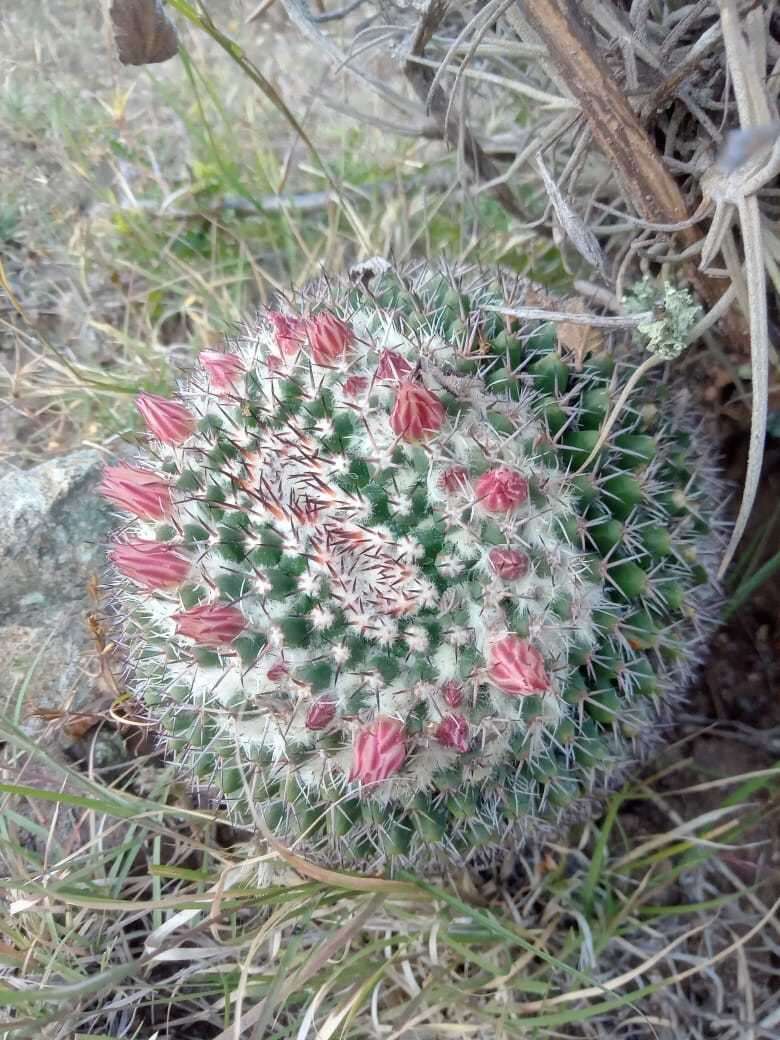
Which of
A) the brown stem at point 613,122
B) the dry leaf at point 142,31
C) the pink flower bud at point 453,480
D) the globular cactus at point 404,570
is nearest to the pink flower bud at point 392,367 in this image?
the globular cactus at point 404,570

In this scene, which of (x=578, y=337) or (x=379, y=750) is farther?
(x=578, y=337)

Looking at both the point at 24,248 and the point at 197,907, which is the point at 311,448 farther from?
the point at 24,248

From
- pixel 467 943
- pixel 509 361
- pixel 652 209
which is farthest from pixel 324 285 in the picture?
pixel 467 943

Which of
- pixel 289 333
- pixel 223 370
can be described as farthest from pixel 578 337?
pixel 223 370

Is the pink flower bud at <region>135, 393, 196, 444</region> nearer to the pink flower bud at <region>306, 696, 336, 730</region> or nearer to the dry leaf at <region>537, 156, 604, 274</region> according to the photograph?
the pink flower bud at <region>306, 696, 336, 730</region>

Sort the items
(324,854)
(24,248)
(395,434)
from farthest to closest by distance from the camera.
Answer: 1. (24,248)
2. (324,854)
3. (395,434)

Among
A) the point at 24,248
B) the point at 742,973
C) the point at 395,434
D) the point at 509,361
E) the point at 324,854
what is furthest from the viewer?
the point at 24,248

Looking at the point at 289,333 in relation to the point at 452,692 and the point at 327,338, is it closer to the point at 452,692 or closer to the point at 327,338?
the point at 327,338
